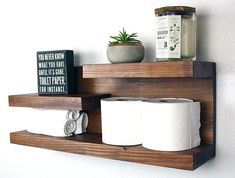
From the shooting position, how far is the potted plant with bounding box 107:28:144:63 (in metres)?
0.71

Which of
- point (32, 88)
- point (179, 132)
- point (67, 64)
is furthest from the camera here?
point (32, 88)

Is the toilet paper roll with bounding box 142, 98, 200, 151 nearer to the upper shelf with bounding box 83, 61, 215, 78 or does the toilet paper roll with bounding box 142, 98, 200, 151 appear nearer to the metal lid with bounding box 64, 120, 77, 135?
the upper shelf with bounding box 83, 61, 215, 78

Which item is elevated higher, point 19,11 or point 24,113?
point 19,11

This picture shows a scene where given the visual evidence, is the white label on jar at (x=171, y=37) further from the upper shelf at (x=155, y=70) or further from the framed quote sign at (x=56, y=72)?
the framed quote sign at (x=56, y=72)

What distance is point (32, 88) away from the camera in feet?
3.33

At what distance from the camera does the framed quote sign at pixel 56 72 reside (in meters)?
0.85

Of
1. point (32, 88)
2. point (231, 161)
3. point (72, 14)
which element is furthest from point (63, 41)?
point (231, 161)

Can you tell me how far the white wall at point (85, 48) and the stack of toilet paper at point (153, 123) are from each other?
0.09 metres

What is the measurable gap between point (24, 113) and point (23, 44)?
0.73 feet

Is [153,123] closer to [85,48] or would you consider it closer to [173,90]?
[173,90]

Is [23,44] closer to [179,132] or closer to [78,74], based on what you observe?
[78,74]

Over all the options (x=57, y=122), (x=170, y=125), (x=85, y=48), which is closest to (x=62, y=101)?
(x=57, y=122)

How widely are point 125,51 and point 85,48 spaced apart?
0.70 ft

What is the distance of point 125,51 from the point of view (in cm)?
71
